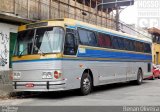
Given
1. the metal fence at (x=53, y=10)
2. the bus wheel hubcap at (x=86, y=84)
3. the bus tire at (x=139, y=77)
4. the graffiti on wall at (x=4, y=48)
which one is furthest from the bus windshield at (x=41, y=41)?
the bus tire at (x=139, y=77)

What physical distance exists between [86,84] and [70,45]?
205cm

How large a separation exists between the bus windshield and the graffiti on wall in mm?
4772

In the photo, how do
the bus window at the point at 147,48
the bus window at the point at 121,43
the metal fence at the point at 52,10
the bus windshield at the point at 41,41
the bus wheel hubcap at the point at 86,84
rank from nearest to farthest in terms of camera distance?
the bus windshield at the point at 41,41
the bus wheel hubcap at the point at 86,84
the bus window at the point at 121,43
the metal fence at the point at 52,10
the bus window at the point at 147,48

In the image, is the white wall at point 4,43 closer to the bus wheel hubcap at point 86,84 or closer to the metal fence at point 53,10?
the metal fence at point 53,10

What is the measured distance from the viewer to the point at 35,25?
1377cm

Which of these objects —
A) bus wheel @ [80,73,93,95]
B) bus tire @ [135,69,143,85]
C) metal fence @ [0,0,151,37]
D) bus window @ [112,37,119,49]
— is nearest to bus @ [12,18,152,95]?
bus wheel @ [80,73,93,95]

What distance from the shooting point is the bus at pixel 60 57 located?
12.9 meters

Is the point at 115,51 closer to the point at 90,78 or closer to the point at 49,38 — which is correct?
the point at 90,78

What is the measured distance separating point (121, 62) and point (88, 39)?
4098 millimetres

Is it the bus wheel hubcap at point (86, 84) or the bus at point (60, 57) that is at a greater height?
the bus at point (60, 57)

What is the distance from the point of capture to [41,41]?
523 inches

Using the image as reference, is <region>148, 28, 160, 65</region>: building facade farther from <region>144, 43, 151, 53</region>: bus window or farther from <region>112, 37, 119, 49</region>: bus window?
<region>112, 37, 119, 49</region>: bus window

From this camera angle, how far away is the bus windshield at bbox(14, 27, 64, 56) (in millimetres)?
13055

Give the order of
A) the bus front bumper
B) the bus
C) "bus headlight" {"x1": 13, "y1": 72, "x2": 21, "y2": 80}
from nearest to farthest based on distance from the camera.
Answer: the bus front bumper → the bus → "bus headlight" {"x1": 13, "y1": 72, "x2": 21, "y2": 80}
